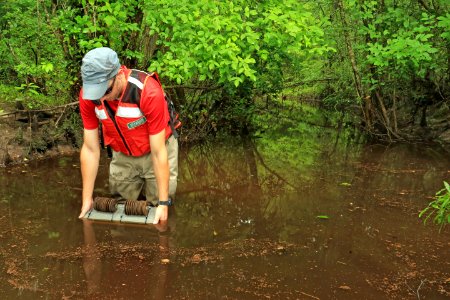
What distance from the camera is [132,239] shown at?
13.1ft

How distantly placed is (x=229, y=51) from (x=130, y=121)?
2721 millimetres

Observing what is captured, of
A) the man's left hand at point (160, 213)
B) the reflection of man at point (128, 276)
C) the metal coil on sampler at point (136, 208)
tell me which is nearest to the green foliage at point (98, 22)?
the metal coil on sampler at point (136, 208)

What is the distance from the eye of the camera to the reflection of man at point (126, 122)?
356 cm

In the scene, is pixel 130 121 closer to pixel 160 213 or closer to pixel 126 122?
pixel 126 122

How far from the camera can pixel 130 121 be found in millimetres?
4035

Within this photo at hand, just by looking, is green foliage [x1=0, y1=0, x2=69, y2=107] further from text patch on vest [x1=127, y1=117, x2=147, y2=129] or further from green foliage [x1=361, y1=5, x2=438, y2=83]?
green foliage [x1=361, y1=5, x2=438, y2=83]

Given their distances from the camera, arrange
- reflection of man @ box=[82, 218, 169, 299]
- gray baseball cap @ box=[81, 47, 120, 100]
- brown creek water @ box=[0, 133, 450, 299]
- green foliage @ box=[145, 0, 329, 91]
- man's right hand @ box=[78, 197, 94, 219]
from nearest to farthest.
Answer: reflection of man @ box=[82, 218, 169, 299]
brown creek water @ box=[0, 133, 450, 299]
gray baseball cap @ box=[81, 47, 120, 100]
man's right hand @ box=[78, 197, 94, 219]
green foliage @ box=[145, 0, 329, 91]

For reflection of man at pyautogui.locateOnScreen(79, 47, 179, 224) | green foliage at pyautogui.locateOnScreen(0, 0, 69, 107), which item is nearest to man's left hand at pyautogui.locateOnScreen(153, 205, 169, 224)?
reflection of man at pyautogui.locateOnScreen(79, 47, 179, 224)

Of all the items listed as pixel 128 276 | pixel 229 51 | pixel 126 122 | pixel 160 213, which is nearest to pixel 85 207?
pixel 160 213

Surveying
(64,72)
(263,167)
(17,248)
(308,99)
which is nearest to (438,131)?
(263,167)

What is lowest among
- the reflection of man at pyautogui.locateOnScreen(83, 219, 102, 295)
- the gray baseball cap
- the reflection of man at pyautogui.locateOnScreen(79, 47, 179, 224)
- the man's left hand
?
the reflection of man at pyautogui.locateOnScreen(83, 219, 102, 295)

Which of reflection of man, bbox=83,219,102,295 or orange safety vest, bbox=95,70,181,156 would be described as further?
orange safety vest, bbox=95,70,181,156

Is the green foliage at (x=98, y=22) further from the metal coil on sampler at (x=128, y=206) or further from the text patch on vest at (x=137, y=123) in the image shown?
the metal coil on sampler at (x=128, y=206)

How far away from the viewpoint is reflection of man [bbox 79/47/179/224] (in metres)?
3.56
